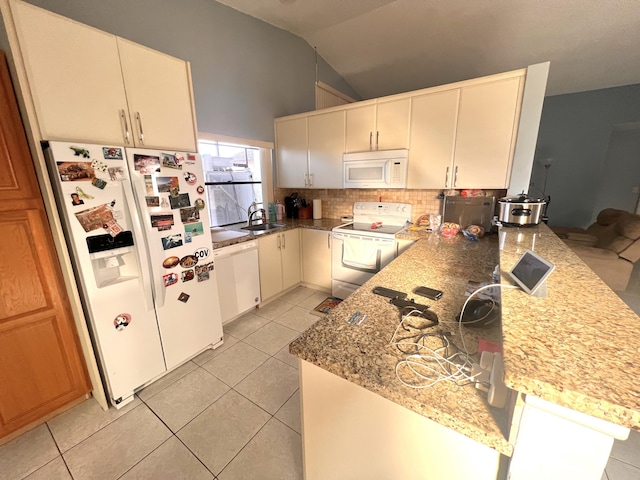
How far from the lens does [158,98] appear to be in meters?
1.69

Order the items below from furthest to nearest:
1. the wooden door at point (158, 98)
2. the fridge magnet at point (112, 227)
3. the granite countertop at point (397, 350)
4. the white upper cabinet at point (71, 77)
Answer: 1. the wooden door at point (158, 98)
2. the fridge magnet at point (112, 227)
3. the white upper cabinet at point (71, 77)
4. the granite countertop at point (397, 350)

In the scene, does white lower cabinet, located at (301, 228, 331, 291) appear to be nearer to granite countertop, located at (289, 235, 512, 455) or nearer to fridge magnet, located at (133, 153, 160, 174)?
granite countertop, located at (289, 235, 512, 455)

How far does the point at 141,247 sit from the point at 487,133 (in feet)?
9.34

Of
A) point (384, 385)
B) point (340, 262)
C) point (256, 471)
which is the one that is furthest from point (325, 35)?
point (256, 471)

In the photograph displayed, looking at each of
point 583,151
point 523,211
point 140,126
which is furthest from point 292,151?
point 583,151

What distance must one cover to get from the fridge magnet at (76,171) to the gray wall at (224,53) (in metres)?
0.66

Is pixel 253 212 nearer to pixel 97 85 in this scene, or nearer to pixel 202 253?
pixel 202 253

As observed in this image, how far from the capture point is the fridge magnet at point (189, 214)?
1.79 metres

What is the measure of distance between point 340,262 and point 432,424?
2241 mm

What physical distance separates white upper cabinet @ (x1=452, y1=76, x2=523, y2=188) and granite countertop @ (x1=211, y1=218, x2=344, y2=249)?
4.95 feet

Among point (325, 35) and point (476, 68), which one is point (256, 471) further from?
point (476, 68)

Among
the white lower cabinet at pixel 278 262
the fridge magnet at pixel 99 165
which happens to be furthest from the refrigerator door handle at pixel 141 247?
the white lower cabinet at pixel 278 262

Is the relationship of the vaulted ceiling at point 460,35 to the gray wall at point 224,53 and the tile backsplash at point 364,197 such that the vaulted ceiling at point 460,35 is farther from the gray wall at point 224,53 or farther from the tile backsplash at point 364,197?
the tile backsplash at point 364,197

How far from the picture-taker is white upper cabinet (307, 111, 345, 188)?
297 centimetres
